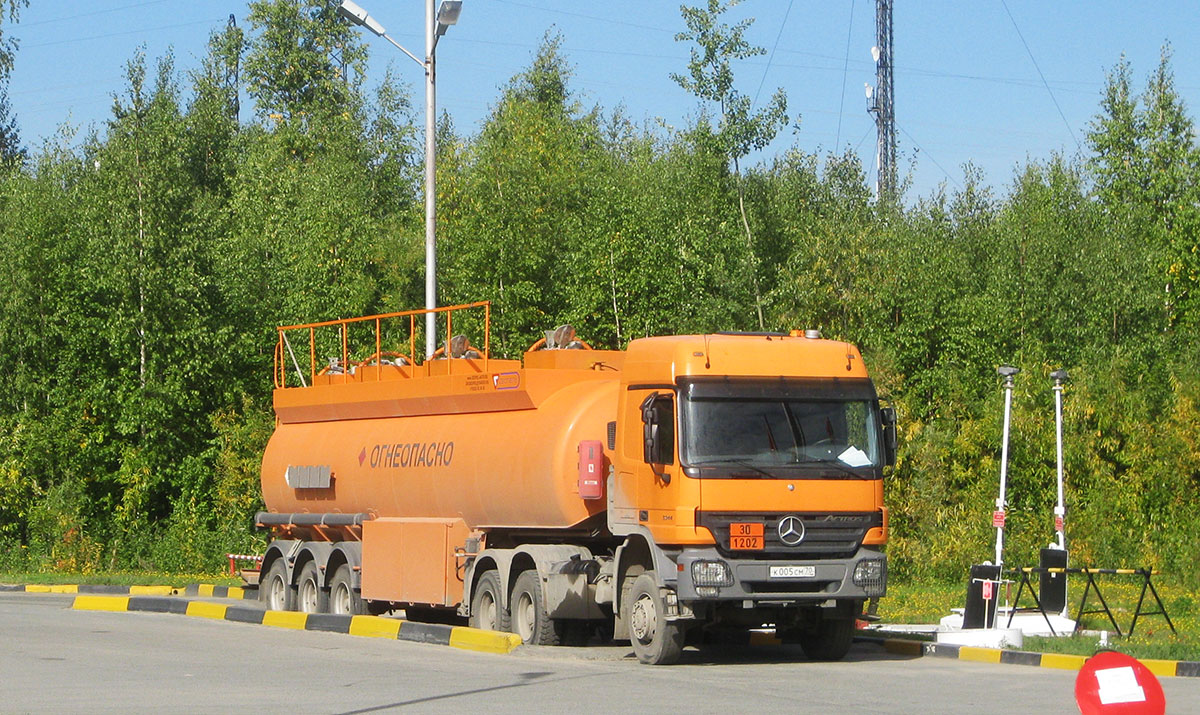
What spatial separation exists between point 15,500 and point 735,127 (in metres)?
20.7

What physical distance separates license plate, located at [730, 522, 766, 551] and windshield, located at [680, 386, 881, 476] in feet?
1.80

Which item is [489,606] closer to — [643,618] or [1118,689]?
[643,618]

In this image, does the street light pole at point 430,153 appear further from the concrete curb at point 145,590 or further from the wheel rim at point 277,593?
the concrete curb at point 145,590

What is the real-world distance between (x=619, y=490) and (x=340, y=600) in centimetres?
752

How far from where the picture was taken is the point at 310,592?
23109 mm

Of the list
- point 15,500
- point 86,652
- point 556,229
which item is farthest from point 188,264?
point 86,652

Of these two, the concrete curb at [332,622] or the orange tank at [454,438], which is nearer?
the concrete curb at [332,622]

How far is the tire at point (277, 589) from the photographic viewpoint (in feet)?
77.5

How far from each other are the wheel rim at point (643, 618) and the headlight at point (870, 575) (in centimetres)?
210

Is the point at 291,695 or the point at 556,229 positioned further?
the point at 556,229

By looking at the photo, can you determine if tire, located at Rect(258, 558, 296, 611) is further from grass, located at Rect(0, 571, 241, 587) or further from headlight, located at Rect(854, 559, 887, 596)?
headlight, located at Rect(854, 559, 887, 596)

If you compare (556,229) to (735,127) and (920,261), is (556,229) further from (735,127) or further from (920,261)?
(920,261)

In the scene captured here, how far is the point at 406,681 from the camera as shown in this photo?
1373cm

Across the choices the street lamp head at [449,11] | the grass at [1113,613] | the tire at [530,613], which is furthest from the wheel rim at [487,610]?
the street lamp head at [449,11]
